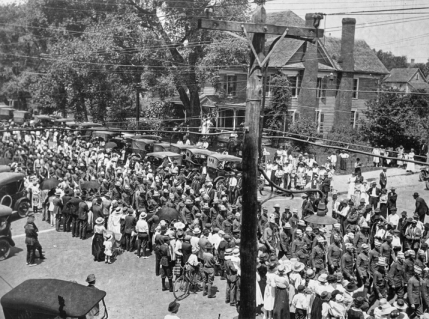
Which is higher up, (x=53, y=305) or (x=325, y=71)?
(x=325, y=71)

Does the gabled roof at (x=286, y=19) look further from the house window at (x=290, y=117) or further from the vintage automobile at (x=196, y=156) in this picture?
the vintage automobile at (x=196, y=156)

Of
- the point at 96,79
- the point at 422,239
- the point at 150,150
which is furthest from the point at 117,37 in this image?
the point at 422,239

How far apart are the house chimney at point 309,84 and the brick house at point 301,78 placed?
227 mm

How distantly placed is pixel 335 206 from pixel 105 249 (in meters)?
8.60

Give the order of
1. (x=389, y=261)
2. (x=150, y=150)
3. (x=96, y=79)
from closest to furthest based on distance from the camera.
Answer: (x=389, y=261) → (x=150, y=150) → (x=96, y=79)

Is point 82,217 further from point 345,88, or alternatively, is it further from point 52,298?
point 345,88

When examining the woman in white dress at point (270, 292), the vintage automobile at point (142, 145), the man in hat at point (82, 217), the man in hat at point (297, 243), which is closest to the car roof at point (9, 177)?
the man in hat at point (82, 217)

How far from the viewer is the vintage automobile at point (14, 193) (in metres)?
18.8

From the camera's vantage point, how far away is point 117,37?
31047 millimetres

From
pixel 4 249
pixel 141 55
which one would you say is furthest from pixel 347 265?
pixel 141 55

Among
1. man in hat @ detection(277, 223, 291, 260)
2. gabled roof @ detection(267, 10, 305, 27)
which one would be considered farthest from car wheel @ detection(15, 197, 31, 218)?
gabled roof @ detection(267, 10, 305, 27)

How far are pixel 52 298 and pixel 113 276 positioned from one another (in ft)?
14.7

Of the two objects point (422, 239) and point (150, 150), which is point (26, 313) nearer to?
point (422, 239)

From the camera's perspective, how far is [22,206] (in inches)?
760
